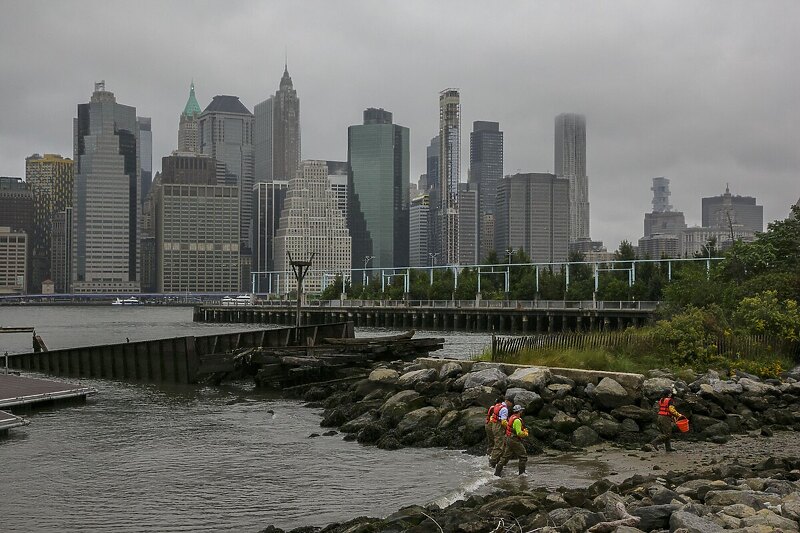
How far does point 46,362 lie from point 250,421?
2658 cm

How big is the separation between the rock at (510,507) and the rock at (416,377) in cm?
1608

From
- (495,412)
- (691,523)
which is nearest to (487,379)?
(495,412)

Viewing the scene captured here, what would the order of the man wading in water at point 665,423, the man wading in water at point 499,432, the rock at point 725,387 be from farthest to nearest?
1. the rock at point 725,387
2. the man wading in water at point 665,423
3. the man wading in water at point 499,432

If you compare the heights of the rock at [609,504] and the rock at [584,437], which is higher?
the rock at [609,504]

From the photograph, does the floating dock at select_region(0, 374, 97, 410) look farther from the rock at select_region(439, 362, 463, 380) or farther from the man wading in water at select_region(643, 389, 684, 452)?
the man wading in water at select_region(643, 389, 684, 452)

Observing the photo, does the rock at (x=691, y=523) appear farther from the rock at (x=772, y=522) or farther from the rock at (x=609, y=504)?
the rock at (x=609, y=504)

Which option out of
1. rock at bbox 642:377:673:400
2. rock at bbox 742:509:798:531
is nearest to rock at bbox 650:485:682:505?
rock at bbox 742:509:798:531

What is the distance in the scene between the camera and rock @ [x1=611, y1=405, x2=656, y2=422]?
2720cm

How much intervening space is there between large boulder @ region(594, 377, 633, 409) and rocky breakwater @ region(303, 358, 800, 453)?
0.03 meters

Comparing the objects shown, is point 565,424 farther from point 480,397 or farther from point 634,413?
point 480,397

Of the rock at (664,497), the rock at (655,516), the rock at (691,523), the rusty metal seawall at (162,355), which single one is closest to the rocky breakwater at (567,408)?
the rock at (664,497)

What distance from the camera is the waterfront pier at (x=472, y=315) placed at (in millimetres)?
86500

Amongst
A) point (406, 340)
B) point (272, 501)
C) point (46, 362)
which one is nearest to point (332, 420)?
point (272, 501)

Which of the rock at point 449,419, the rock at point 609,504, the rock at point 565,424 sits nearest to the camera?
the rock at point 609,504
